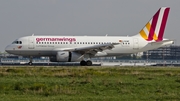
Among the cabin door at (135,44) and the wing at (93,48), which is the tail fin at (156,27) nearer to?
the cabin door at (135,44)

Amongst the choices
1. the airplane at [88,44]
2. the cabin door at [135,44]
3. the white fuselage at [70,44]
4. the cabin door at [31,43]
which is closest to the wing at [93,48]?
the airplane at [88,44]

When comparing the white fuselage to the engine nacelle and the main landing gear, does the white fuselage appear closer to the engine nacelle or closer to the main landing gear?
the engine nacelle

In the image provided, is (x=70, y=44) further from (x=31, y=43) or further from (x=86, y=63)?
(x=31, y=43)

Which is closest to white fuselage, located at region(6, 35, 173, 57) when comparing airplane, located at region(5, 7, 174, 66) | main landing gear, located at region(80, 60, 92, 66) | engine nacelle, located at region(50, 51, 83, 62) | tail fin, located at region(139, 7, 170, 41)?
airplane, located at region(5, 7, 174, 66)

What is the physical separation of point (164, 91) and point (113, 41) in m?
33.3

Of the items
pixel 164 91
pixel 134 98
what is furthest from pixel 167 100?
pixel 164 91

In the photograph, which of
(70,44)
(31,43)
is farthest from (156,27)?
(31,43)

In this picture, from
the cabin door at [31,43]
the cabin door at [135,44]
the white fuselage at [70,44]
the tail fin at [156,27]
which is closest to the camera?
the cabin door at [31,43]

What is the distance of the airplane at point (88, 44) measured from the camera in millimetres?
55938

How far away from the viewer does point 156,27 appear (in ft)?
205

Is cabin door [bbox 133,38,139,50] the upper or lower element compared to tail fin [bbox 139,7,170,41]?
lower

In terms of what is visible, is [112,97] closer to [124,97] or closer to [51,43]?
[124,97]

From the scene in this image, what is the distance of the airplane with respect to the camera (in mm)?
55938

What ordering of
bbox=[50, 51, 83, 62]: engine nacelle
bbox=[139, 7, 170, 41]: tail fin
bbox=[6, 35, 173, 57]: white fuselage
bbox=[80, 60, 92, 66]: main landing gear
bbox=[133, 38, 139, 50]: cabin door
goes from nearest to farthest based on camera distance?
bbox=[50, 51, 83, 62]: engine nacelle
bbox=[6, 35, 173, 57]: white fuselage
bbox=[80, 60, 92, 66]: main landing gear
bbox=[133, 38, 139, 50]: cabin door
bbox=[139, 7, 170, 41]: tail fin
